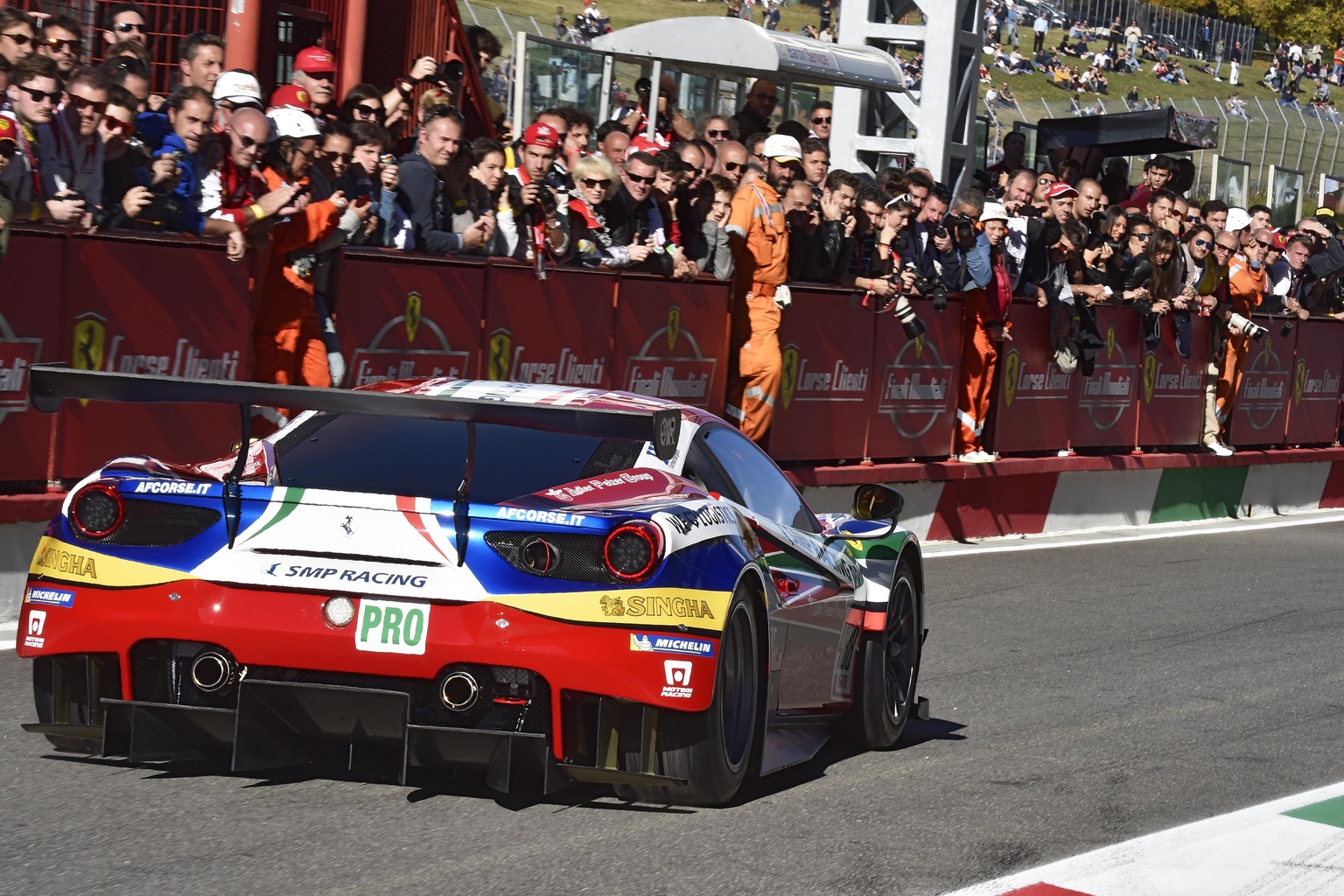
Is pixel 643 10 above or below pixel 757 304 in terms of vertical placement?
above

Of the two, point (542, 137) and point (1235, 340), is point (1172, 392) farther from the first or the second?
point (542, 137)

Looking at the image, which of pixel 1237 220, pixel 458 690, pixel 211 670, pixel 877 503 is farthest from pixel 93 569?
pixel 1237 220

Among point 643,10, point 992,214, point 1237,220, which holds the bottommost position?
point 992,214

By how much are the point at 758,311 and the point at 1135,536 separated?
5.57 metres

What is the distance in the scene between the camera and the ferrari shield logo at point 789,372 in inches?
547

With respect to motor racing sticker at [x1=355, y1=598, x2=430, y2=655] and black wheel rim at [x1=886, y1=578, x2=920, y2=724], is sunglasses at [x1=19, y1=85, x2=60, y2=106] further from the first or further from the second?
motor racing sticker at [x1=355, y1=598, x2=430, y2=655]

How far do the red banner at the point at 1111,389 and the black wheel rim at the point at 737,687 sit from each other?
39.2 feet

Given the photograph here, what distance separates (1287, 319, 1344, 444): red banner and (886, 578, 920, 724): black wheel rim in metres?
15.2

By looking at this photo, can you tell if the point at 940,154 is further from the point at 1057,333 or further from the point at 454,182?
the point at 454,182

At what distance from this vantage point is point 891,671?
7.30m

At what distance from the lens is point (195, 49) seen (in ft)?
34.6

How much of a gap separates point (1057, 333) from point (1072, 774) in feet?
33.9

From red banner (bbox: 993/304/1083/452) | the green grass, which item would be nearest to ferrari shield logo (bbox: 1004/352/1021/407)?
red banner (bbox: 993/304/1083/452)

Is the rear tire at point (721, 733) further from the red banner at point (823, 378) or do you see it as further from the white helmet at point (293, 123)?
the red banner at point (823, 378)
